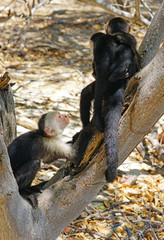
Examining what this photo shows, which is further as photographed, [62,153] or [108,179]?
[62,153]

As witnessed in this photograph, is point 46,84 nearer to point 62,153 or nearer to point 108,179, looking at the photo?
point 62,153

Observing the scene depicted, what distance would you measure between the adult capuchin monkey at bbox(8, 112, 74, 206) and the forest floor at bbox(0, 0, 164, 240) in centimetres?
90

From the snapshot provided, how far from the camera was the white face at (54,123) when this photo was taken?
312 centimetres

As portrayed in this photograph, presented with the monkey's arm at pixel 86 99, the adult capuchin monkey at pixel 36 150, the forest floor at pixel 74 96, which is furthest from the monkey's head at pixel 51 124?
the forest floor at pixel 74 96

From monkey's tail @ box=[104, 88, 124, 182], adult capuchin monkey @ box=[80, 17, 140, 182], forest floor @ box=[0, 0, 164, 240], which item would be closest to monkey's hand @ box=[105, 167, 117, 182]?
monkey's tail @ box=[104, 88, 124, 182]

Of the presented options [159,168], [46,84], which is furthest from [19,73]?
[159,168]

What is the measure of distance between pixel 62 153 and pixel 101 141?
0.49 metres

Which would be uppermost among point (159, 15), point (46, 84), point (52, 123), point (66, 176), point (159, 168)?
point (159, 15)

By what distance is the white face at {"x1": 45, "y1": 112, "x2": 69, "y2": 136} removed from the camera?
3118 millimetres

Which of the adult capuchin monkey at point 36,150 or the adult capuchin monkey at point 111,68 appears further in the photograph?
the adult capuchin monkey at point 36,150

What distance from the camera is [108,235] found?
3.55m

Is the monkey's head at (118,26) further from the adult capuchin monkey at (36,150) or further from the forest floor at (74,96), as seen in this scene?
the forest floor at (74,96)

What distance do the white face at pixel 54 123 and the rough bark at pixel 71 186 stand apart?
0.58 m

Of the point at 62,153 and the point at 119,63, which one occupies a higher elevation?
the point at 119,63
